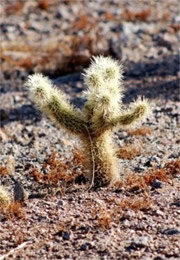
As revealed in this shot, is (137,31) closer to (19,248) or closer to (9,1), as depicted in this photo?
(9,1)

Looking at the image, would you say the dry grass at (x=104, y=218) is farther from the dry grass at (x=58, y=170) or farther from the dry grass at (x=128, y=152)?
the dry grass at (x=128, y=152)

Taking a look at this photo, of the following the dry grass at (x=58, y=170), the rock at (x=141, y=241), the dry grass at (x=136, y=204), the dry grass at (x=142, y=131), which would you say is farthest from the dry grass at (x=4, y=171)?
the rock at (x=141, y=241)

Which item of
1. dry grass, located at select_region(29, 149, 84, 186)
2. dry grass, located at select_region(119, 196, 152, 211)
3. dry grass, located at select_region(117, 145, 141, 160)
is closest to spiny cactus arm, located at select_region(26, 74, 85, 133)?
dry grass, located at select_region(29, 149, 84, 186)

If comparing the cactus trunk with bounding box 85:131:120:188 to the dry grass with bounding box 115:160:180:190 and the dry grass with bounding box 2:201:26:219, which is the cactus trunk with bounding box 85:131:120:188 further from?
the dry grass with bounding box 2:201:26:219

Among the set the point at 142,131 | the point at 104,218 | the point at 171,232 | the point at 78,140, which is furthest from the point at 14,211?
the point at 142,131

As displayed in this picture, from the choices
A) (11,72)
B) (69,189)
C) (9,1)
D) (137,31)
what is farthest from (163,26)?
(69,189)

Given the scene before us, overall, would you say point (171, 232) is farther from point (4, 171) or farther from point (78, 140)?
point (78, 140)
